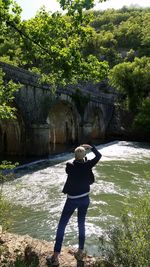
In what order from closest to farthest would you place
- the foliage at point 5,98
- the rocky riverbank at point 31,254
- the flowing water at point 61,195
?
the rocky riverbank at point 31,254 < the foliage at point 5,98 < the flowing water at point 61,195

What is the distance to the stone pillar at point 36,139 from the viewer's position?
24984 mm

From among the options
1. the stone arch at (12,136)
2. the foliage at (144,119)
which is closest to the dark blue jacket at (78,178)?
the stone arch at (12,136)

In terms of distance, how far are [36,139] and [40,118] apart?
1.91 metres

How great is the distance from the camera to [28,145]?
82.4ft

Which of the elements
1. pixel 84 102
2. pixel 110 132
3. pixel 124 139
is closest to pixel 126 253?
pixel 84 102

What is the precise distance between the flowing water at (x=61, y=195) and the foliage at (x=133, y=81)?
24.9 m

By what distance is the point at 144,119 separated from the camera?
41.8 meters

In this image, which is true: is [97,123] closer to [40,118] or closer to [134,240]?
[40,118]

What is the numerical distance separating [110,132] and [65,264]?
41.4 meters

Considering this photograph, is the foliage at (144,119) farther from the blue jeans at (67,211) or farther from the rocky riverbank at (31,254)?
the blue jeans at (67,211)

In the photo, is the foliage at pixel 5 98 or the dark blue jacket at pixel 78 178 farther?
the foliage at pixel 5 98

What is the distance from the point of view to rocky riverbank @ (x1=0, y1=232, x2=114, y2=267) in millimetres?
5934

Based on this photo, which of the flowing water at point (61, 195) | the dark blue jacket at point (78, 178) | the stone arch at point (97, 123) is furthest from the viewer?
the stone arch at point (97, 123)

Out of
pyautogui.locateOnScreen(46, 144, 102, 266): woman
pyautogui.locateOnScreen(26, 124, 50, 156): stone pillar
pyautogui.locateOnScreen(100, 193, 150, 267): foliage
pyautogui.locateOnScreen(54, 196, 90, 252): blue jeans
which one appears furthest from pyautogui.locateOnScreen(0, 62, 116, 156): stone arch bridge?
pyautogui.locateOnScreen(100, 193, 150, 267): foliage
